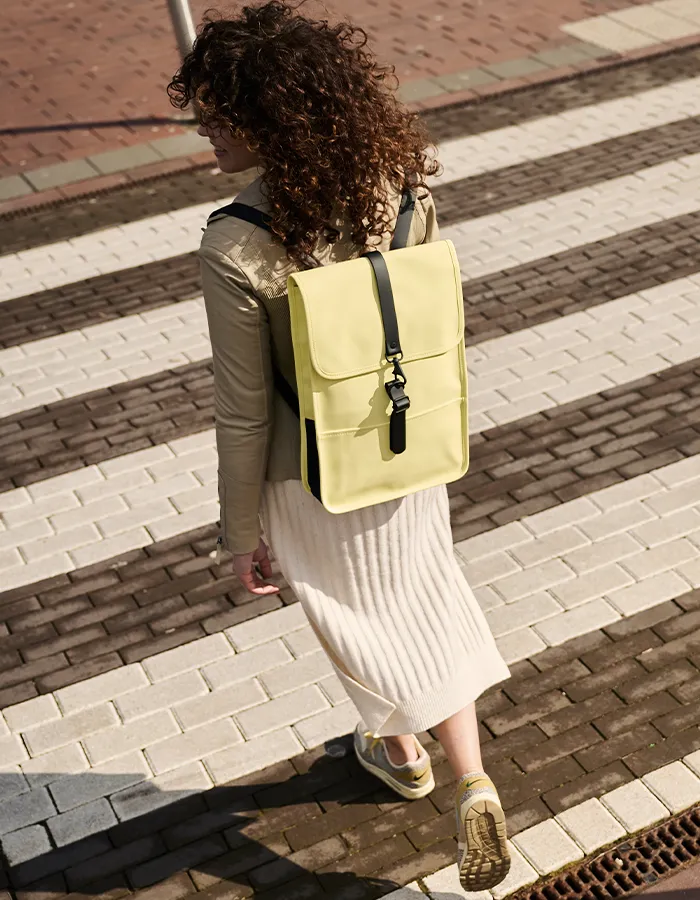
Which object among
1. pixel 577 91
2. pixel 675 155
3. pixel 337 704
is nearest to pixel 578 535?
pixel 337 704

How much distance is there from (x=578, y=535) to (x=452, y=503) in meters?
0.61

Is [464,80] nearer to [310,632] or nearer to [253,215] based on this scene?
[310,632]

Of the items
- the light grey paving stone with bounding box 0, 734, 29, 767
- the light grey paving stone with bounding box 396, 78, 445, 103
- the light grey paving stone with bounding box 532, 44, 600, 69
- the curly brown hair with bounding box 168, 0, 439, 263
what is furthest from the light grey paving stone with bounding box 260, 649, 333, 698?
the light grey paving stone with bounding box 532, 44, 600, 69

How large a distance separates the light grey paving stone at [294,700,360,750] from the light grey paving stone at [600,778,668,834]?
3.08ft

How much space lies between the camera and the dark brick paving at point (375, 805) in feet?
12.7

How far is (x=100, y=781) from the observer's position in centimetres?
431

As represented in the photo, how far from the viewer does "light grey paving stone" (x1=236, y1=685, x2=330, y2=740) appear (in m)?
4.46

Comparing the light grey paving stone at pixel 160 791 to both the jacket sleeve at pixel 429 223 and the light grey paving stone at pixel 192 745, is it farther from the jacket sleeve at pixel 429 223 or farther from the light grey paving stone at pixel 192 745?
the jacket sleeve at pixel 429 223

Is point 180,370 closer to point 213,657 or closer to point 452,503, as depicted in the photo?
point 452,503

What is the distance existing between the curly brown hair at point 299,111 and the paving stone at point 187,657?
2302 mm

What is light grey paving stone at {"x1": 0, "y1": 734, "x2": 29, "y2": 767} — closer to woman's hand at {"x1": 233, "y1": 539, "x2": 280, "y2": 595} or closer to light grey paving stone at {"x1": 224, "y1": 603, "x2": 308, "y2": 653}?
light grey paving stone at {"x1": 224, "y1": 603, "x2": 308, "y2": 653}

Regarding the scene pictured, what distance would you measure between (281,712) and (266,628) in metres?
0.49

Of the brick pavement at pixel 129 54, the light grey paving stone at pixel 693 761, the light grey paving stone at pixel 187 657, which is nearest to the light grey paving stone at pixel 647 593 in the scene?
the light grey paving stone at pixel 693 761

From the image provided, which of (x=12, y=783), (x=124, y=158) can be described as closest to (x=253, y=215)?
(x=12, y=783)
